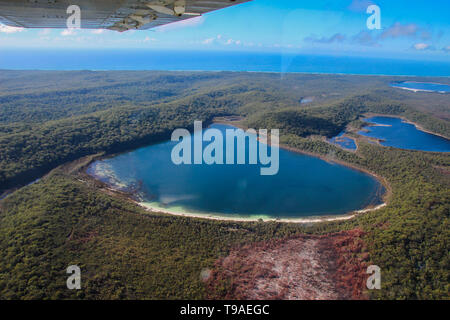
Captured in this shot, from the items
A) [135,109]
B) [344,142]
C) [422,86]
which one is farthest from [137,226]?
[422,86]

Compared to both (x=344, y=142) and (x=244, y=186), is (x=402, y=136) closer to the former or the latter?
(x=344, y=142)

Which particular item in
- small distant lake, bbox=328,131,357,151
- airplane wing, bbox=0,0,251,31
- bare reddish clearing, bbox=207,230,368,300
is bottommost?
bare reddish clearing, bbox=207,230,368,300

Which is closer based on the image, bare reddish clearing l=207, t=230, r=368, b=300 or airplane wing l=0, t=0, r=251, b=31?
airplane wing l=0, t=0, r=251, b=31

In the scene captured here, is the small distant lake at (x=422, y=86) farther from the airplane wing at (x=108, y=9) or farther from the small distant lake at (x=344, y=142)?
the airplane wing at (x=108, y=9)

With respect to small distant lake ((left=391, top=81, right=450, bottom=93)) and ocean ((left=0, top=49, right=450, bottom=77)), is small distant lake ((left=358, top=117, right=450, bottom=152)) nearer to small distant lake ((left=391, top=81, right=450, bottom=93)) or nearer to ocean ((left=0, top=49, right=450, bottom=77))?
ocean ((left=0, top=49, right=450, bottom=77))

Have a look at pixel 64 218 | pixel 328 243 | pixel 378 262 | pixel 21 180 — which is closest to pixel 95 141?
pixel 21 180

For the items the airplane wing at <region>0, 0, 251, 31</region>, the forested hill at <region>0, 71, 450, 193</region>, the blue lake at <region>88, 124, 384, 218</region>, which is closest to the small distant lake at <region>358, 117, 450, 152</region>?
the forested hill at <region>0, 71, 450, 193</region>

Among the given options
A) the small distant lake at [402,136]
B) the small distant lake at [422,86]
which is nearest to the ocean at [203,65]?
the small distant lake at [422,86]
